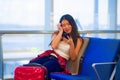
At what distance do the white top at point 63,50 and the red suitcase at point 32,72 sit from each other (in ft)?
1.28

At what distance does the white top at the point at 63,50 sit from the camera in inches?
134

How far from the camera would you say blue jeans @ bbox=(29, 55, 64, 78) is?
3260mm

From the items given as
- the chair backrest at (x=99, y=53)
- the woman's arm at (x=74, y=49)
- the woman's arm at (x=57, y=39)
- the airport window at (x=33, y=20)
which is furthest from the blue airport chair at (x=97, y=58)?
the airport window at (x=33, y=20)

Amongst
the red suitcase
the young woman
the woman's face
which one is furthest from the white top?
the red suitcase

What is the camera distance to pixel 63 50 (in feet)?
11.2

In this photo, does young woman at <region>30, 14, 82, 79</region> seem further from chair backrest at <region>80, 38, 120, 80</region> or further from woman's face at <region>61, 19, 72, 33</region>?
chair backrest at <region>80, 38, 120, 80</region>

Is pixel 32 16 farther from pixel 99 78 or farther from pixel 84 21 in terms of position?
pixel 99 78

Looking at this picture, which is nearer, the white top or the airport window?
the white top

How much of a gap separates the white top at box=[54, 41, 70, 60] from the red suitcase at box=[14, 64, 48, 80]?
39 centimetres

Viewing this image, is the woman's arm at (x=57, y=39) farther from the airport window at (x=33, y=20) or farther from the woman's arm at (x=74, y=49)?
the airport window at (x=33, y=20)

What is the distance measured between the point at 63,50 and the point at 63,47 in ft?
0.13

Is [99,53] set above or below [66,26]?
below

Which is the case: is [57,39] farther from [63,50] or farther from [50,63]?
[50,63]

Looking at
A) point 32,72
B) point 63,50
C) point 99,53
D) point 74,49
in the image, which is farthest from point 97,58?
point 32,72
